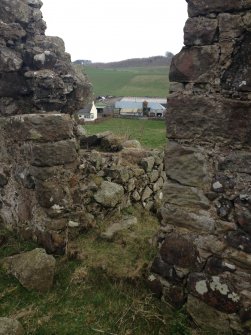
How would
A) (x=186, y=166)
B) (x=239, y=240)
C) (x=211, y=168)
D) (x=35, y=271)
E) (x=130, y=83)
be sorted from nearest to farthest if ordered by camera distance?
(x=239, y=240), (x=211, y=168), (x=186, y=166), (x=35, y=271), (x=130, y=83)

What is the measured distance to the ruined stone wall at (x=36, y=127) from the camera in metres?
4.50

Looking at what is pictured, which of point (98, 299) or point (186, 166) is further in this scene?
point (98, 299)

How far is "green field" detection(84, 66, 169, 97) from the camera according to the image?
52719 mm

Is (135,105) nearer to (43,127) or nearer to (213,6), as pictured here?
(43,127)

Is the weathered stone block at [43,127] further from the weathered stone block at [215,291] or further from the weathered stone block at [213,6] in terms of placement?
the weathered stone block at [215,291]

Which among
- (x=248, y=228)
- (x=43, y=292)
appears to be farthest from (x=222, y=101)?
(x=43, y=292)

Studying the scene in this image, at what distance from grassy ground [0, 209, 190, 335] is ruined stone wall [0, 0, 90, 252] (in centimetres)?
55

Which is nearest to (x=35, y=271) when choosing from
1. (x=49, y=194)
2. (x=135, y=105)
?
(x=49, y=194)

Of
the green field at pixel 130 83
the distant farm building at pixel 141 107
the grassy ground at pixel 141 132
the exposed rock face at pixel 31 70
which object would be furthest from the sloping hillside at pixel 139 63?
the exposed rock face at pixel 31 70

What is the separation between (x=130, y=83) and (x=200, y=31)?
188 feet

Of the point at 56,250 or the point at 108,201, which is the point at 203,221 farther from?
the point at 108,201

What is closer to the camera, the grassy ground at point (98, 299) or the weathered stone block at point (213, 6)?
the weathered stone block at point (213, 6)

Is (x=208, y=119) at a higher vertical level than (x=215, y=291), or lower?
higher

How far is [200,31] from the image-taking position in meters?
2.79
